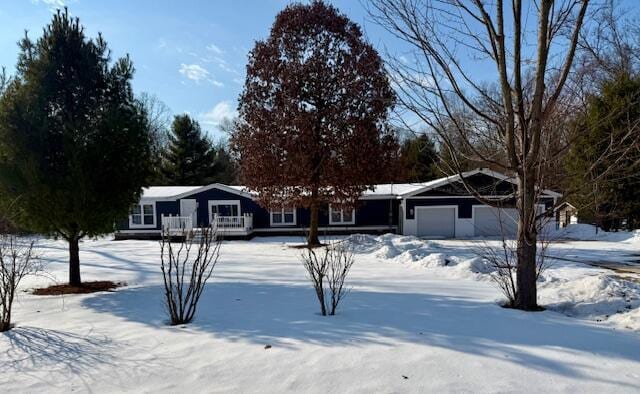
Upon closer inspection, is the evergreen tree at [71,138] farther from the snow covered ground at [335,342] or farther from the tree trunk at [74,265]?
the snow covered ground at [335,342]

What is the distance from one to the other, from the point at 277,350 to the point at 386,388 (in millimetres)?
1349

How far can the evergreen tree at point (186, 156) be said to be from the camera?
3775 cm

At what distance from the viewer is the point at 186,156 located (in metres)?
37.9

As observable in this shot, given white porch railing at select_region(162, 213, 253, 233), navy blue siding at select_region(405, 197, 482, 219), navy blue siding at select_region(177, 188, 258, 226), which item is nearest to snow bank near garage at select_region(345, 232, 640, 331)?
navy blue siding at select_region(405, 197, 482, 219)

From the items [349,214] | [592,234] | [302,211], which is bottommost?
[592,234]

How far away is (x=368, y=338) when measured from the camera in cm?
472

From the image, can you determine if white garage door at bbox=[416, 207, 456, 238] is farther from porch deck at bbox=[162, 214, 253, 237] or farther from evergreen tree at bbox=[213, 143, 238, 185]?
evergreen tree at bbox=[213, 143, 238, 185]

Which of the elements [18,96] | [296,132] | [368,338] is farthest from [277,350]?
[296,132]

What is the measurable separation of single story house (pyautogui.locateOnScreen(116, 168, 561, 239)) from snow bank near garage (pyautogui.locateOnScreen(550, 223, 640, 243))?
120 cm

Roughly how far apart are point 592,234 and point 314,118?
1629 centimetres

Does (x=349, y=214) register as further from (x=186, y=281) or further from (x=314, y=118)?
(x=186, y=281)

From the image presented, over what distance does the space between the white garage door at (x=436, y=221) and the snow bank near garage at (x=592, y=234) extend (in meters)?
5.08

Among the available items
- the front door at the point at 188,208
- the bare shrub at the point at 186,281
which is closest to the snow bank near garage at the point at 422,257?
the bare shrub at the point at 186,281

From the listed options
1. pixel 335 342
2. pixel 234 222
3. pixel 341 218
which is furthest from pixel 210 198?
pixel 335 342
